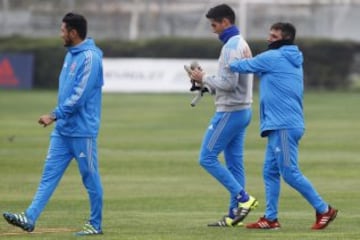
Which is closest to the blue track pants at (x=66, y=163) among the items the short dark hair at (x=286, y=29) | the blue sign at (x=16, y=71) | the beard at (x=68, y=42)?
the beard at (x=68, y=42)

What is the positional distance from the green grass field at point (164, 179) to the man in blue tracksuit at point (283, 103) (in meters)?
0.51

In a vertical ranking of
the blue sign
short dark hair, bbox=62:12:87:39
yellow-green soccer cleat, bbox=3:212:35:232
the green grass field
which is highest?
short dark hair, bbox=62:12:87:39

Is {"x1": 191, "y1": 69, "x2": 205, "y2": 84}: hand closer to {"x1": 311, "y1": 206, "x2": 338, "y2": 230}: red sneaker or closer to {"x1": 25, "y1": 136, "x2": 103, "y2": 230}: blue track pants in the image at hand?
{"x1": 25, "y1": 136, "x2": 103, "y2": 230}: blue track pants

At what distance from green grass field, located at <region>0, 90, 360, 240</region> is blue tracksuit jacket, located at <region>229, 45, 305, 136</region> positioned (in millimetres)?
1165

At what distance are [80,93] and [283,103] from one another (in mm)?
2197

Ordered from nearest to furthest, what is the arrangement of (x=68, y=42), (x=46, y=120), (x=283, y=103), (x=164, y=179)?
(x=46, y=120) < (x=68, y=42) < (x=283, y=103) < (x=164, y=179)

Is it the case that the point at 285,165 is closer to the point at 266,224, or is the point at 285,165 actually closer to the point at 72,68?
the point at 266,224

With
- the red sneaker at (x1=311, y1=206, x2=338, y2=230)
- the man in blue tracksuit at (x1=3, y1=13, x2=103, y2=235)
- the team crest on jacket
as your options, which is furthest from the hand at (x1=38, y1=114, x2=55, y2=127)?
the red sneaker at (x1=311, y1=206, x2=338, y2=230)

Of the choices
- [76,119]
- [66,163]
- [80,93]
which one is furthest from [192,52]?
[80,93]

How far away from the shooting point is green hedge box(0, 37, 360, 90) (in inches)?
2088

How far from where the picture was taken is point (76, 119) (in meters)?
12.4

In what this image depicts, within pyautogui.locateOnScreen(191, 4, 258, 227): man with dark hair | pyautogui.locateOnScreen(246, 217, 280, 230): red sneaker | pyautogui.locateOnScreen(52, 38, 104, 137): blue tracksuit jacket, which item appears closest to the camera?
pyautogui.locateOnScreen(52, 38, 104, 137): blue tracksuit jacket

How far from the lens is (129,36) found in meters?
63.0

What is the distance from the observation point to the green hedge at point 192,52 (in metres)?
53.0
